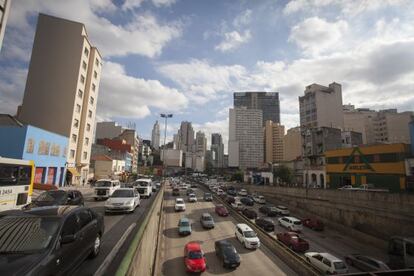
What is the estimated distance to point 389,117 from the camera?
114688 millimetres

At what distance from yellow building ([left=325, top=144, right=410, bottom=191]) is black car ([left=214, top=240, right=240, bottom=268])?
3131cm

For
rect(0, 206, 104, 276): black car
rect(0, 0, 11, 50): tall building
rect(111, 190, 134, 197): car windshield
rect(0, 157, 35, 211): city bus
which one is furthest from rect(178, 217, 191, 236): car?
rect(0, 0, 11, 50): tall building

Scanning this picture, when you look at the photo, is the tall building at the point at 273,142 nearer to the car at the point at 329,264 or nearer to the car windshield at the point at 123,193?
the car at the point at 329,264

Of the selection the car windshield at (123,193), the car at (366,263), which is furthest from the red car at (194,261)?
the car at (366,263)

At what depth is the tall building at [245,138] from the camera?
570 ft

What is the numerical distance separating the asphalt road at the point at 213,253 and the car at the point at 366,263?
632cm

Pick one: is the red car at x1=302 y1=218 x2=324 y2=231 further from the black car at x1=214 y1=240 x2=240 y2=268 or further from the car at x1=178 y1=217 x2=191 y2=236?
the black car at x1=214 y1=240 x2=240 y2=268

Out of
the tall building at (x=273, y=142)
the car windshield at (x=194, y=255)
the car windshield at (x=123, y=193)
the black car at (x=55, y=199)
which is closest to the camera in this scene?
the black car at (x=55, y=199)

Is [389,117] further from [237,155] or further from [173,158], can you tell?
[173,158]

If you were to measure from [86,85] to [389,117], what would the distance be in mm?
131077

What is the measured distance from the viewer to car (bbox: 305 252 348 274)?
680 inches

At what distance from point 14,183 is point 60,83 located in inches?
1451

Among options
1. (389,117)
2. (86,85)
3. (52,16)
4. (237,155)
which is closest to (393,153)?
(86,85)

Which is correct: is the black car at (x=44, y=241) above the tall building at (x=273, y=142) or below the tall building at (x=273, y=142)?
below
